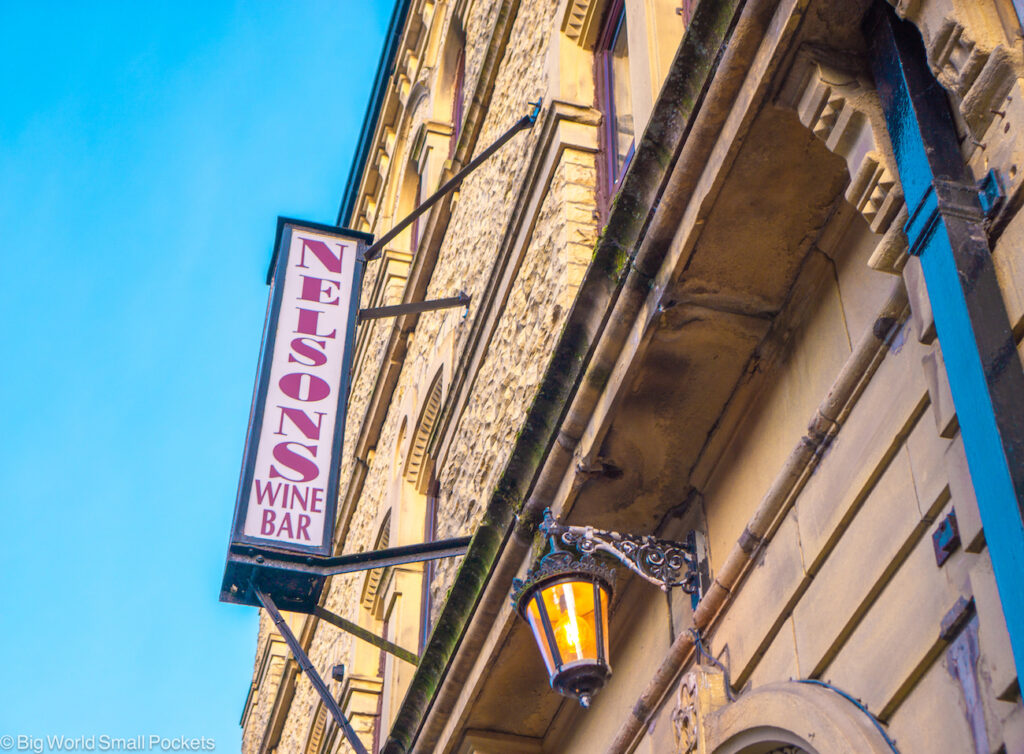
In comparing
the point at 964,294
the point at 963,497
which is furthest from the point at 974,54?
the point at 963,497

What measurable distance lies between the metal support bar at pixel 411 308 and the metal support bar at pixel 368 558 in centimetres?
207

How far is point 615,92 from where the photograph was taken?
27.7 feet

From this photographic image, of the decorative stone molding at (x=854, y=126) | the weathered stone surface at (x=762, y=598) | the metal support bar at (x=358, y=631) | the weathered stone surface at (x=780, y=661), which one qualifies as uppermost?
the metal support bar at (x=358, y=631)

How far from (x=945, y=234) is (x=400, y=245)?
11.6 meters

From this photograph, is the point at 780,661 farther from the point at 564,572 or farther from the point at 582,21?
the point at 582,21

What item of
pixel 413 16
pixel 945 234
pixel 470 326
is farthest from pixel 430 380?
pixel 945 234

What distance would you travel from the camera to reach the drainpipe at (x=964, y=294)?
3.01m

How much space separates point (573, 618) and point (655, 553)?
485mm

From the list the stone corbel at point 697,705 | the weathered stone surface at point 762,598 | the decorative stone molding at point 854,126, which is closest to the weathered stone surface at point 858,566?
the weathered stone surface at point 762,598

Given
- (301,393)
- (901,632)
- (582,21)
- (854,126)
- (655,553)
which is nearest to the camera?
(901,632)

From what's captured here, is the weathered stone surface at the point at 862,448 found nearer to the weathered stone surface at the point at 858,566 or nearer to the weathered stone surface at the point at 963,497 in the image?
the weathered stone surface at the point at 858,566

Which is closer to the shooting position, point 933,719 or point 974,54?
point 974,54

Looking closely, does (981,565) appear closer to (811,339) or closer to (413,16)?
(811,339)

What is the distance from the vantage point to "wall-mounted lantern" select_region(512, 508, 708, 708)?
5.09m
